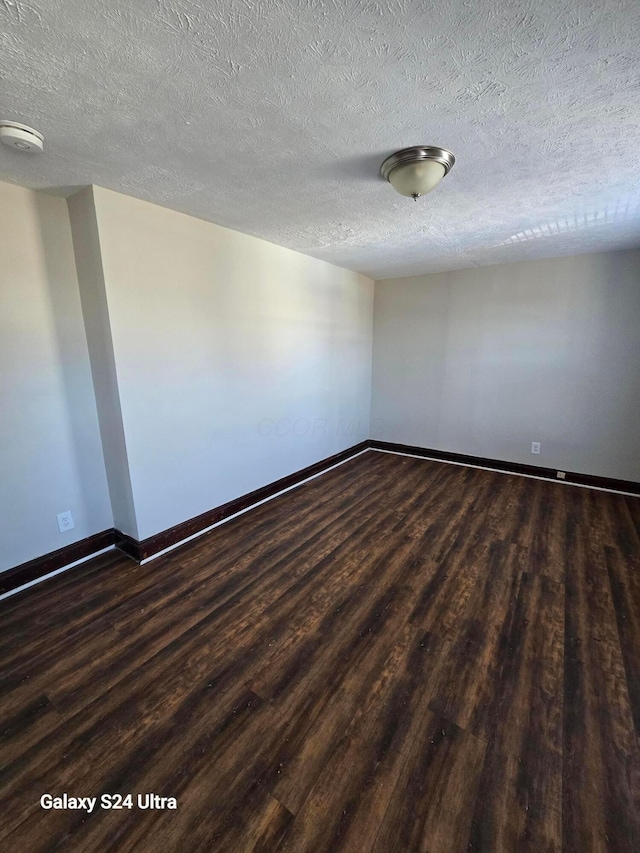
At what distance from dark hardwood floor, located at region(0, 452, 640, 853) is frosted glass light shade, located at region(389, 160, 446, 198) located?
220 cm

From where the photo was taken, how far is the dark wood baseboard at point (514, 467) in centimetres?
355

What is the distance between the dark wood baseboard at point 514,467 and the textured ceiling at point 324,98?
8.32 feet

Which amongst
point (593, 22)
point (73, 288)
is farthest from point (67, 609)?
point (593, 22)

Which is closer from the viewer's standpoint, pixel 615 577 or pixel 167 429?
pixel 615 577

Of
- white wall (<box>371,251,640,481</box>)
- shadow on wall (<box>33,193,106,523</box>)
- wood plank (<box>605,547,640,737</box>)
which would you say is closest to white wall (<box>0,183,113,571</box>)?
shadow on wall (<box>33,193,106,523</box>)

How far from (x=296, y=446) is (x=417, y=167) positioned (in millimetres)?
2639

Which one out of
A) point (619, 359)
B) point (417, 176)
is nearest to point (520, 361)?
point (619, 359)

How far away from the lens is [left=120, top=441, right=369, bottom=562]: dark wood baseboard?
8.14ft

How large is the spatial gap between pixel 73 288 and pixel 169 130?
1.28 m

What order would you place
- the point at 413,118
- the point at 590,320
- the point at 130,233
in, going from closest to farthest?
the point at 413,118, the point at 130,233, the point at 590,320

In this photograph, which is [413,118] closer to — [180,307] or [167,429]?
[180,307]

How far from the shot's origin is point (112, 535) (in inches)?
102

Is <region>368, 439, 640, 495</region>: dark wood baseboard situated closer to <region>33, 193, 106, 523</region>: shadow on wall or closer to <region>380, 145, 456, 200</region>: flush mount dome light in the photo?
<region>380, 145, 456, 200</region>: flush mount dome light

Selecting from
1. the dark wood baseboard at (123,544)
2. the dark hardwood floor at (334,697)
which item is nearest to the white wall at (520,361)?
the dark hardwood floor at (334,697)
